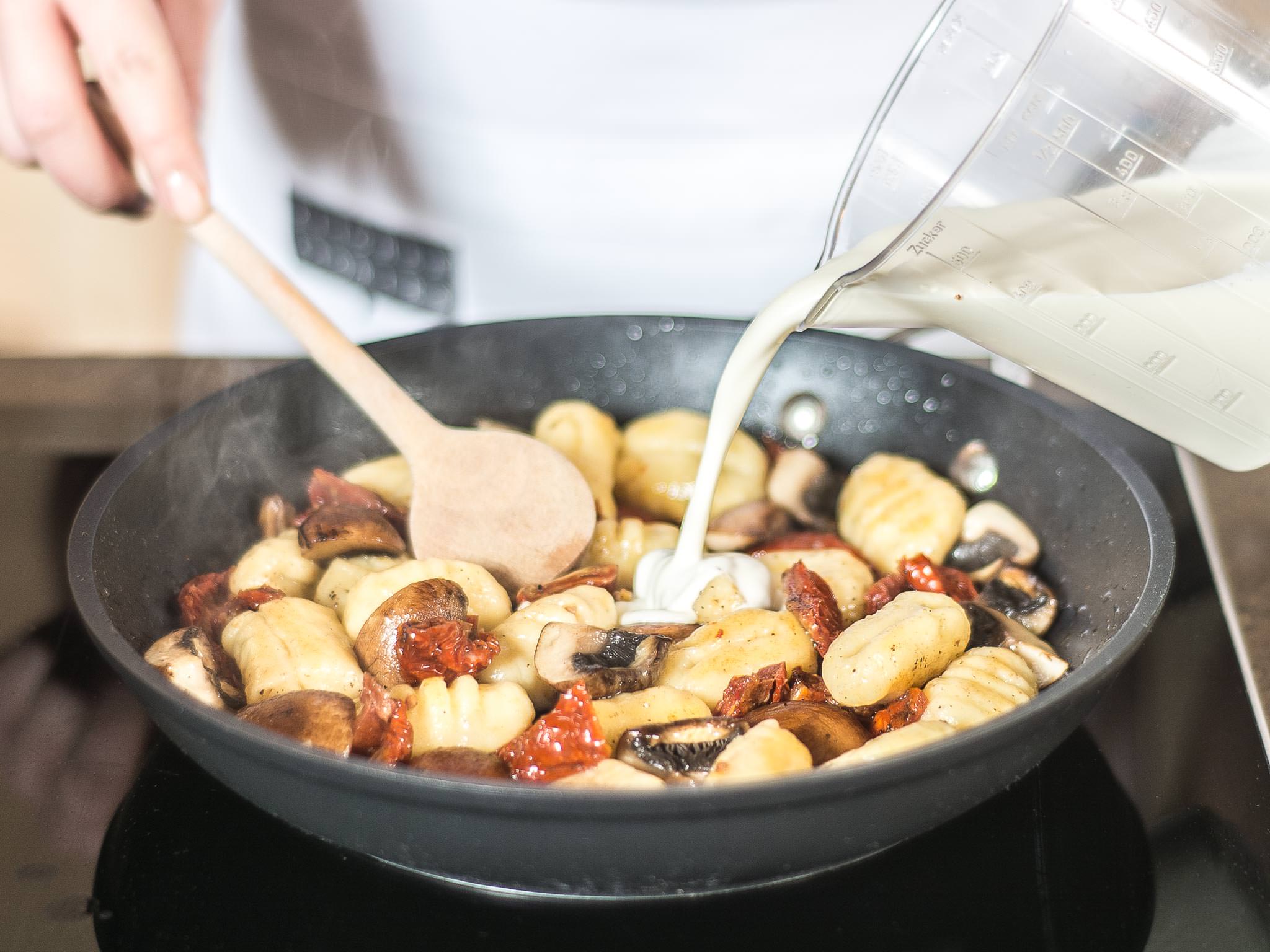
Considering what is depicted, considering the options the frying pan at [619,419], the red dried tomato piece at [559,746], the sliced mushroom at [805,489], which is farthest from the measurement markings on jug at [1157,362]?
the red dried tomato piece at [559,746]

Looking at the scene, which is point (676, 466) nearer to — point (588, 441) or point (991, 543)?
point (588, 441)

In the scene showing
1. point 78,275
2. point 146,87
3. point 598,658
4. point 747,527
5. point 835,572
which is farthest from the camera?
point 78,275

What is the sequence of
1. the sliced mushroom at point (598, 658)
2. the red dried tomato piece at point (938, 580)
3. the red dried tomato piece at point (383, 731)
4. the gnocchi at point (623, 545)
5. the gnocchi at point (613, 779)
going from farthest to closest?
1. the gnocchi at point (623, 545)
2. the red dried tomato piece at point (938, 580)
3. the sliced mushroom at point (598, 658)
4. the red dried tomato piece at point (383, 731)
5. the gnocchi at point (613, 779)

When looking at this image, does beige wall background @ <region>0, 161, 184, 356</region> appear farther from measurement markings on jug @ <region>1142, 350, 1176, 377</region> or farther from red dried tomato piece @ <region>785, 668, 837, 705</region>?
measurement markings on jug @ <region>1142, 350, 1176, 377</region>

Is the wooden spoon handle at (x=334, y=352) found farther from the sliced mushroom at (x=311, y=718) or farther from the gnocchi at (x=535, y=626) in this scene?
the sliced mushroom at (x=311, y=718)

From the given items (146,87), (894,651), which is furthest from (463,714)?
(146,87)

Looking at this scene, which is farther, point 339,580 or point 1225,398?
point 339,580
